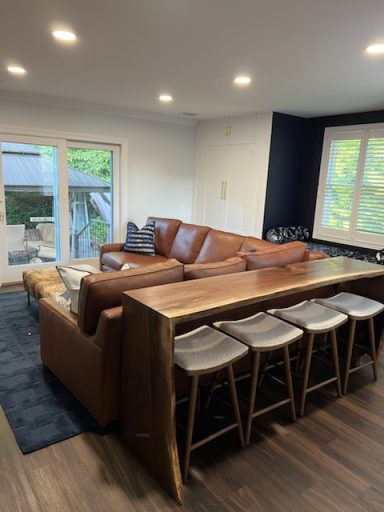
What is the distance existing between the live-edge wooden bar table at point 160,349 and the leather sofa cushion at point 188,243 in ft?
7.66

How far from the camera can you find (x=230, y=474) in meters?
1.94

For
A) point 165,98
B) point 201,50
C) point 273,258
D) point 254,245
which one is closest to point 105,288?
point 273,258

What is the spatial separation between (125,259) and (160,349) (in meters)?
3.04

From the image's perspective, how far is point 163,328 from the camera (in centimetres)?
165

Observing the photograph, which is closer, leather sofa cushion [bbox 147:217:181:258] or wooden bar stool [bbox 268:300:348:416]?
wooden bar stool [bbox 268:300:348:416]

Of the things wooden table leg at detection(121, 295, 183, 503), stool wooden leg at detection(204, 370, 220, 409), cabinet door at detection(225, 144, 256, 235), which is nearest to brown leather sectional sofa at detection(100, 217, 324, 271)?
cabinet door at detection(225, 144, 256, 235)

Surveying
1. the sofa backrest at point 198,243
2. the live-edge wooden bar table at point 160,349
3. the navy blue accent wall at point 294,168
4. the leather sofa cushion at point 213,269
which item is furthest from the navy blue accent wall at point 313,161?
the live-edge wooden bar table at point 160,349

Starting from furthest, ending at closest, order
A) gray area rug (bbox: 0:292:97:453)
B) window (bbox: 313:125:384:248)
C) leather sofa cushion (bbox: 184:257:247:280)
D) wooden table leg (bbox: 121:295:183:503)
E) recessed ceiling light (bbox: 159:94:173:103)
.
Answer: window (bbox: 313:125:384:248) → recessed ceiling light (bbox: 159:94:173:103) → leather sofa cushion (bbox: 184:257:247:280) → gray area rug (bbox: 0:292:97:453) → wooden table leg (bbox: 121:295:183:503)

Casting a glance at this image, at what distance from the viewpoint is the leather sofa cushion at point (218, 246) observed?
4125mm

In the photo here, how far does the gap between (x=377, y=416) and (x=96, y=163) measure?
184 inches

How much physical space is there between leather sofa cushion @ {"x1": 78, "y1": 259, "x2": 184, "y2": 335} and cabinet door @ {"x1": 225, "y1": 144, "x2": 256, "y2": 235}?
3.42 metres

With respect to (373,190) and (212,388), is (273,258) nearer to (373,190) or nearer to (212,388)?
(212,388)

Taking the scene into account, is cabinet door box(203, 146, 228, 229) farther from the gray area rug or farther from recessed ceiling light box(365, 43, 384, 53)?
the gray area rug

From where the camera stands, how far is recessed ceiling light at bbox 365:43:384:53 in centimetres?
240
